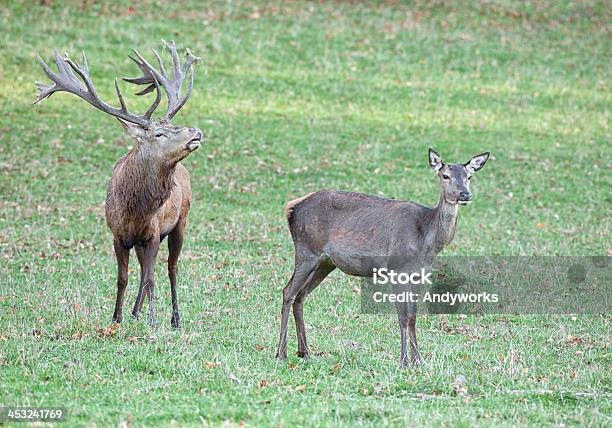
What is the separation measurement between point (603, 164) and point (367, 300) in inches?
406

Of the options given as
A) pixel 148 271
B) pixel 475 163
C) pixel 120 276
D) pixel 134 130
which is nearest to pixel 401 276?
pixel 475 163

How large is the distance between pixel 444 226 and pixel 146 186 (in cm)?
329

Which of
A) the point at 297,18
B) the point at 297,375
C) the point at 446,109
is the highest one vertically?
the point at 297,18

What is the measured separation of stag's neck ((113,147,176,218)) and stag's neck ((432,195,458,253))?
3006mm

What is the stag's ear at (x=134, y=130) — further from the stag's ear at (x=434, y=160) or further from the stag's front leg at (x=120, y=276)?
the stag's ear at (x=434, y=160)

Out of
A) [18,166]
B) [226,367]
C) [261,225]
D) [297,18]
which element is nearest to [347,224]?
[226,367]

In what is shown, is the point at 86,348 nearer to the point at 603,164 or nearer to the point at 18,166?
the point at 18,166

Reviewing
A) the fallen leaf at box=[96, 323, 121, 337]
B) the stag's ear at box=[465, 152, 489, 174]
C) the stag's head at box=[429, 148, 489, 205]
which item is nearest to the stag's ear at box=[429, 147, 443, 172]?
the stag's head at box=[429, 148, 489, 205]

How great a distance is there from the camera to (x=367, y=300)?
11.5 metres

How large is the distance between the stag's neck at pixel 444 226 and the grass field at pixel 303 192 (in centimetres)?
101

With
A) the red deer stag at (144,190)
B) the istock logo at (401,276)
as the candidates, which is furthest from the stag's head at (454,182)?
the red deer stag at (144,190)

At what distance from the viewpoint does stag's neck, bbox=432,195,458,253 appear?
8844 millimetres

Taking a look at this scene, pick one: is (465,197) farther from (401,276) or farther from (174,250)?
(174,250)

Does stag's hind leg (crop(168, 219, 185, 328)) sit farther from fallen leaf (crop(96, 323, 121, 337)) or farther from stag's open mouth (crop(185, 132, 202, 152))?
stag's open mouth (crop(185, 132, 202, 152))
